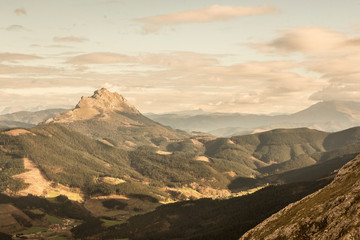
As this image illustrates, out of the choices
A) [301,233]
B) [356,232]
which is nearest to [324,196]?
[301,233]

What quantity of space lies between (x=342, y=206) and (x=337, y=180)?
178 feet

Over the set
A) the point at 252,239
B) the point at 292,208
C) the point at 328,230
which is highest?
the point at 328,230

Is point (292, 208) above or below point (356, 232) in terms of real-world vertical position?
below

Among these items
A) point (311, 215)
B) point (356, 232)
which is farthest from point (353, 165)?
point (356, 232)

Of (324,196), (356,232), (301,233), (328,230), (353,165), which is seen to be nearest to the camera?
(356,232)

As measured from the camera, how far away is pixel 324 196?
17462 centimetres

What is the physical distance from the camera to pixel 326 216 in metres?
142

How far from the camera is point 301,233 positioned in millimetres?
147375

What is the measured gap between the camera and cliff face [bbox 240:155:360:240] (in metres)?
127

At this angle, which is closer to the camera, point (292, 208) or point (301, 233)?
point (301, 233)

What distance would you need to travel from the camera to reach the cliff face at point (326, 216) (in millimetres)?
126938

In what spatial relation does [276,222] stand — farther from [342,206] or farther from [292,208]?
[342,206]

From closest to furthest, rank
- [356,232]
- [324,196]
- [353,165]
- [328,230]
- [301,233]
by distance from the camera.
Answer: [356,232] < [328,230] < [301,233] < [324,196] < [353,165]

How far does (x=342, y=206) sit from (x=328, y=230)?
12168 millimetres
